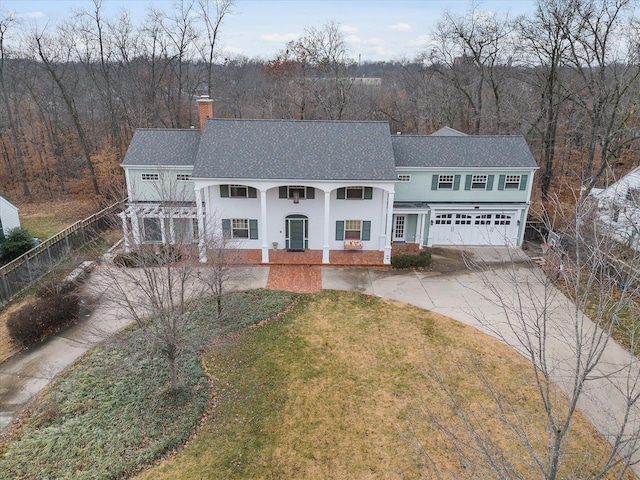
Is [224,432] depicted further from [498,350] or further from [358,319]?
[498,350]

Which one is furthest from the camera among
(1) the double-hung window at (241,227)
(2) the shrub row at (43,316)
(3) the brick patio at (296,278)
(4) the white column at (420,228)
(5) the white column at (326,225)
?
(4) the white column at (420,228)

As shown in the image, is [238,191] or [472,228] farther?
[472,228]

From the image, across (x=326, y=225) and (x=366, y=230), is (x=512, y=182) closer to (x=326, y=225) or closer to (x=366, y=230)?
(x=366, y=230)

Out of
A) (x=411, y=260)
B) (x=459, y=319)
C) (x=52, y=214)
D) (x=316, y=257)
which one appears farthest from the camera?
(x=52, y=214)

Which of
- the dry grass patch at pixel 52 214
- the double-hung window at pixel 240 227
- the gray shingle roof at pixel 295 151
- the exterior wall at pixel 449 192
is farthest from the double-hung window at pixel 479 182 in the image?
the dry grass patch at pixel 52 214

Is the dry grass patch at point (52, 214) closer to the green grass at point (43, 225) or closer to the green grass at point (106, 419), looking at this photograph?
the green grass at point (43, 225)

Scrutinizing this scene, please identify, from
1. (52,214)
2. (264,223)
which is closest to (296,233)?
(264,223)

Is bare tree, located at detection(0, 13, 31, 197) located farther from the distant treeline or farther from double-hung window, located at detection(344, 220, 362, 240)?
double-hung window, located at detection(344, 220, 362, 240)
